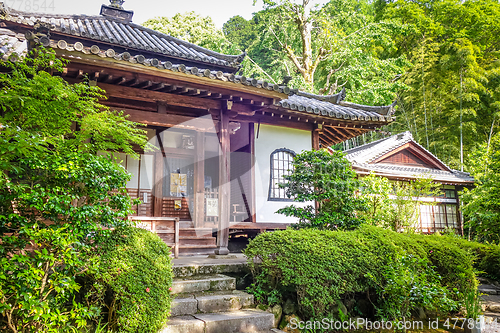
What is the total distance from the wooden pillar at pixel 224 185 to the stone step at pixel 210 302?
86.5 inches

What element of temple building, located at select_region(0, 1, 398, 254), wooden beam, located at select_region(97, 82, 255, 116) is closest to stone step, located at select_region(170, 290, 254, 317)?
temple building, located at select_region(0, 1, 398, 254)

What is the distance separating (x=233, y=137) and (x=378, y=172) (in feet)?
26.6

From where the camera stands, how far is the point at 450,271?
6301 millimetres

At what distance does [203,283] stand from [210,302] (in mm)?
494

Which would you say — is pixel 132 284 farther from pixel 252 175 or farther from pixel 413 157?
pixel 413 157

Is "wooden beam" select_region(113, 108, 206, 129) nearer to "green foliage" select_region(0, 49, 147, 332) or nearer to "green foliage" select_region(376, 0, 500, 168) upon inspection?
"green foliage" select_region(0, 49, 147, 332)

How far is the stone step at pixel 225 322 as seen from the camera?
13.6 feet

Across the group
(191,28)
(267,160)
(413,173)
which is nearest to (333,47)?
(413,173)

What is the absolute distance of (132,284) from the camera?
3.82m

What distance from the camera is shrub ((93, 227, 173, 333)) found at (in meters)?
3.71

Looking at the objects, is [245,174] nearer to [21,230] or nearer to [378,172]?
[21,230]

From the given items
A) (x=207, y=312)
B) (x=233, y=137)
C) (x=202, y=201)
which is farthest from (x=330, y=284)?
(x=233, y=137)

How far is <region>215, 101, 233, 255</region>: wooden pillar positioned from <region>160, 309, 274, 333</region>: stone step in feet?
8.60

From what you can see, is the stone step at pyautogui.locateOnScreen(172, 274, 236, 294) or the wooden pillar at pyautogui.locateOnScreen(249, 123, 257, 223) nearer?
the stone step at pyautogui.locateOnScreen(172, 274, 236, 294)
